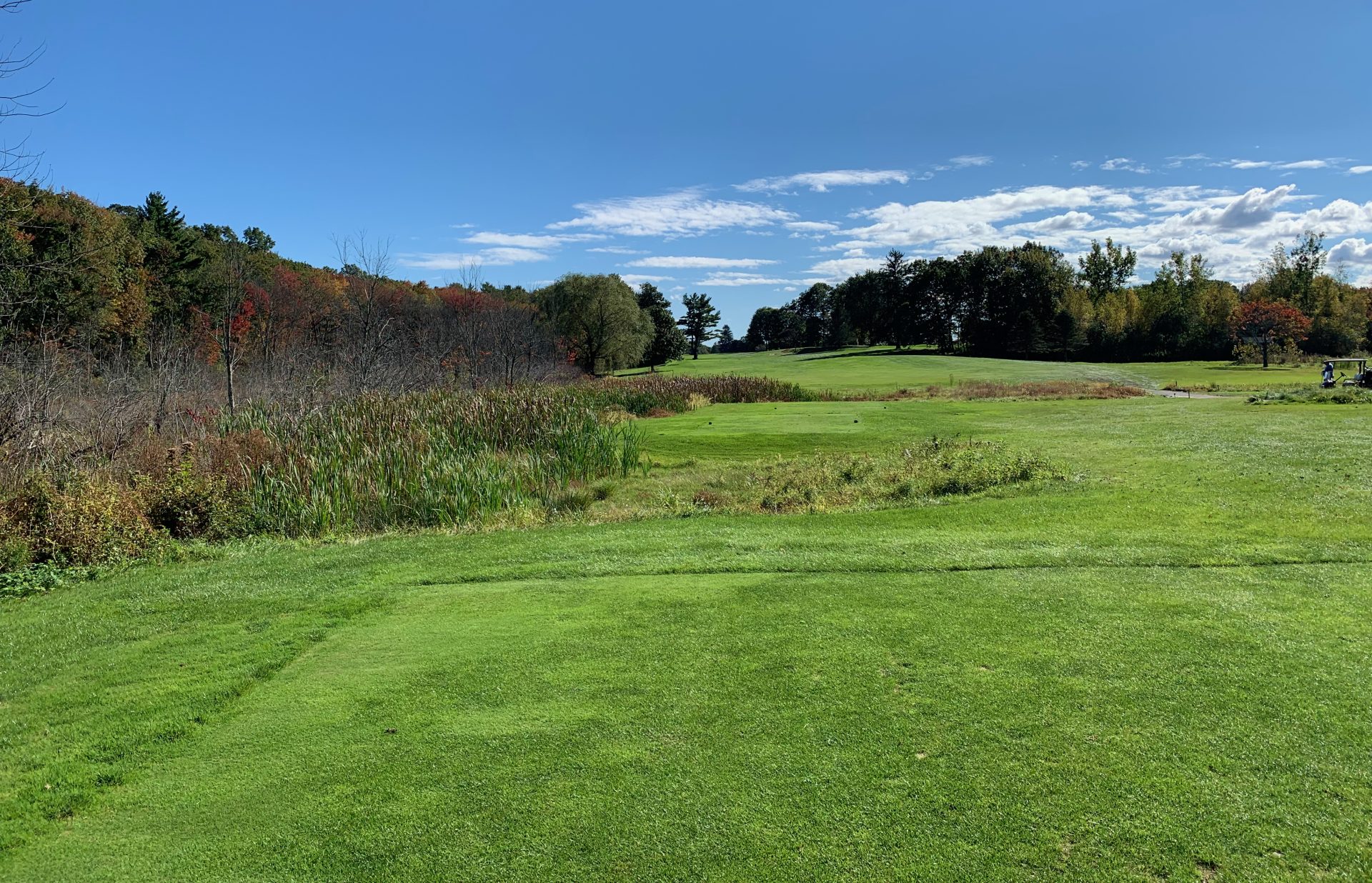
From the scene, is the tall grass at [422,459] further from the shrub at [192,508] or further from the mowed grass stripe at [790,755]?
the mowed grass stripe at [790,755]

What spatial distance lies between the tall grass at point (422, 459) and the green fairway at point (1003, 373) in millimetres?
25612

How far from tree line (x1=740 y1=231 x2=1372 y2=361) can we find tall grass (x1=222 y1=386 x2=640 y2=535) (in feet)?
191

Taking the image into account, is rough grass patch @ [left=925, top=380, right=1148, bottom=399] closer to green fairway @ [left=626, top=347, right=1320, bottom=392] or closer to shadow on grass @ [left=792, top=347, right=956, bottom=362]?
green fairway @ [left=626, top=347, right=1320, bottom=392]

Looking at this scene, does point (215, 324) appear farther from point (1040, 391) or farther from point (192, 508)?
point (1040, 391)

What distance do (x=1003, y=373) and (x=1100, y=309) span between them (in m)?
25.4

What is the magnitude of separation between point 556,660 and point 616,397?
24.9 m

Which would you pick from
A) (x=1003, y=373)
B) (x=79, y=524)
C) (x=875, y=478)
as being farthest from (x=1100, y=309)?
(x=79, y=524)

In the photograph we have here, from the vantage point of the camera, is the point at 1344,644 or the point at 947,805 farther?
the point at 1344,644

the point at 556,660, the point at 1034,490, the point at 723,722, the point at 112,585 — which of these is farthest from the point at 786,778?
the point at 1034,490

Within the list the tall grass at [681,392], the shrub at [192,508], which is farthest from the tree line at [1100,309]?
the shrub at [192,508]

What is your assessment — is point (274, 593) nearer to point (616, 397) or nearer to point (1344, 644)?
point (1344, 644)

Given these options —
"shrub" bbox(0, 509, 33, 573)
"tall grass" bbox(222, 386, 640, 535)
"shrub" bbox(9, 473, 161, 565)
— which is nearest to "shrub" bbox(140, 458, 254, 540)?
"tall grass" bbox(222, 386, 640, 535)

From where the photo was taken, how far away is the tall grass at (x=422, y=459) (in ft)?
37.7

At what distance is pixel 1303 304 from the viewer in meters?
64.2
